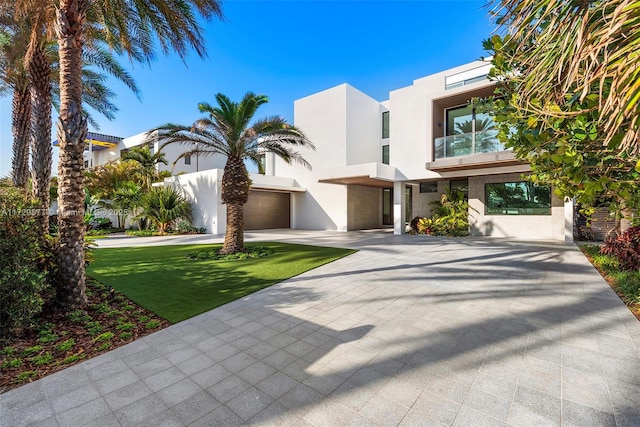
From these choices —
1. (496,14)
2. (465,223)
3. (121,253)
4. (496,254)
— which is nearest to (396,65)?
(465,223)

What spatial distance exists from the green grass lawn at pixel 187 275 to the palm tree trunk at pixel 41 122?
2.95m

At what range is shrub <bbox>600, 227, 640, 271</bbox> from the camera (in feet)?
23.5

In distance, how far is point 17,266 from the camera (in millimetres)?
3758

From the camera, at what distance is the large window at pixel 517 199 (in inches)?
563

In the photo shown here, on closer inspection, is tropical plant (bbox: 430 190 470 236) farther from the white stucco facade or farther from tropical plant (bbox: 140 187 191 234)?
the white stucco facade

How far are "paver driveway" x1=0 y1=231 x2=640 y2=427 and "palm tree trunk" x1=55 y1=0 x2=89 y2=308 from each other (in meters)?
1.98

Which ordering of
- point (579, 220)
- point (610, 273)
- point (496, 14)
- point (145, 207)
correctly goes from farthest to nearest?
point (145, 207)
point (579, 220)
point (610, 273)
point (496, 14)

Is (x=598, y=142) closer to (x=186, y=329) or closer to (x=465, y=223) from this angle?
(x=186, y=329)

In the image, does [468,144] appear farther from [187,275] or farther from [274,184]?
[187,275]

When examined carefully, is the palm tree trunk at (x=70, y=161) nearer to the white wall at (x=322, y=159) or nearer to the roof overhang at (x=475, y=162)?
the roof overhang at (x=475, y=162)

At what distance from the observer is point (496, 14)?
112 inches

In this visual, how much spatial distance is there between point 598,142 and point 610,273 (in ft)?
19.5

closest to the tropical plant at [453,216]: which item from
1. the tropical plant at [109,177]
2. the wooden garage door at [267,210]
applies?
the wooden garage door at [267,210]

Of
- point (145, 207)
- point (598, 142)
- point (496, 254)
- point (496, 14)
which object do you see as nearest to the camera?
point (496, 14)
